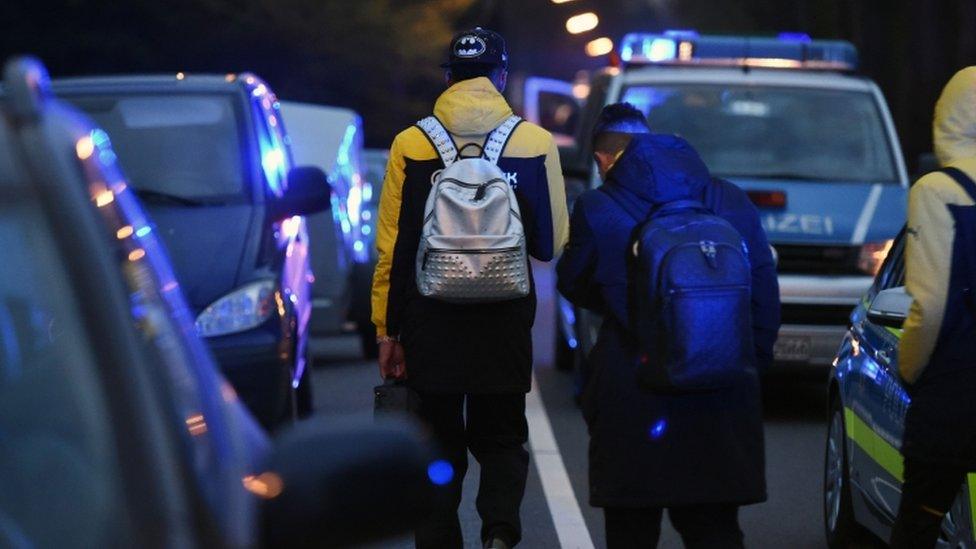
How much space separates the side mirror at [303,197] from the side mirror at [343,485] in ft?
22.8

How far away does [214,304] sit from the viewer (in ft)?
28.7

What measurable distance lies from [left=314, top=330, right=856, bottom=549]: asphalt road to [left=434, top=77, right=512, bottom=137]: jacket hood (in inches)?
43.9

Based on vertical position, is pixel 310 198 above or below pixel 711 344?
below

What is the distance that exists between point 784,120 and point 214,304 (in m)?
5.01

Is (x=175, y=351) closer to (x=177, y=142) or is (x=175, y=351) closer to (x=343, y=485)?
(x=343, y=485)

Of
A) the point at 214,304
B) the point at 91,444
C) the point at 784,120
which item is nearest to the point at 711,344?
the point at 91,444

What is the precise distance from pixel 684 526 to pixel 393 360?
123 centimetres

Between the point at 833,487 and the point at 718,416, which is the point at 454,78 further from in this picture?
the point at 833,487

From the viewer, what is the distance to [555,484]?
9.32 metres

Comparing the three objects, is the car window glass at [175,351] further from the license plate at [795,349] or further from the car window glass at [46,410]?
the license plate at [795,349]

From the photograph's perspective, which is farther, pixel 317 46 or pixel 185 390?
pixel 317 46

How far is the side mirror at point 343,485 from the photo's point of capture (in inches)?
95.2

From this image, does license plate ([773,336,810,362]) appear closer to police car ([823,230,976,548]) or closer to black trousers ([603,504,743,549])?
police car ([823,230,976,548])

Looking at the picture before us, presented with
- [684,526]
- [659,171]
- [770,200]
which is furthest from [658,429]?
[770,200]
